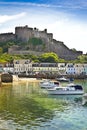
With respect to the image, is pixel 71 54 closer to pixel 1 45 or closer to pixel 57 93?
pixel 1 45

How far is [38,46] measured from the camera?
117 metres

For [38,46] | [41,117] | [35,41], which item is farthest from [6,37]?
[41,117]

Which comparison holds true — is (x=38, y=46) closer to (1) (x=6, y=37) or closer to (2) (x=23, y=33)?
(2) (x=23, y=33)

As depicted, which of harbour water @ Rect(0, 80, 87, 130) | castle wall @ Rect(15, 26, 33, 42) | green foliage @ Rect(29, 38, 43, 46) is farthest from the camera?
castle wall @ Rect(15, 26, 33, 42)

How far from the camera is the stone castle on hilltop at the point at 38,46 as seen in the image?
116 metres

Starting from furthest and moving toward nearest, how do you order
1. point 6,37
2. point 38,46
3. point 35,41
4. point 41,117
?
point 6,37 < point 38,46 < point 35,41 < point 41,117

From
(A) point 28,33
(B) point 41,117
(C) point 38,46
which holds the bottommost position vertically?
(C) point 38,46

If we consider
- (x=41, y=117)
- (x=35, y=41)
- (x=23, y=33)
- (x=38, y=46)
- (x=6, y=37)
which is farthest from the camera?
(x=6, y=37)

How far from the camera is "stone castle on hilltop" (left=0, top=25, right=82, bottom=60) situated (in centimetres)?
11575

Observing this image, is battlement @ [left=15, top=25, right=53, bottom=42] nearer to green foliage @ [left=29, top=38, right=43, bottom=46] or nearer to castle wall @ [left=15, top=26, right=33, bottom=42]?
castle wall @ [left=15, top=26, right=33, bottom=42]

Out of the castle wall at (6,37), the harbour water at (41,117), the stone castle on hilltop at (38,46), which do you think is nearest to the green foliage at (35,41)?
the stone castle on hilltop at (38,46)

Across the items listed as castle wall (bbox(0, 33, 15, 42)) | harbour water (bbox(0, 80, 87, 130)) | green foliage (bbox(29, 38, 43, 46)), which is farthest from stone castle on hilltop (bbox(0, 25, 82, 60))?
harbour water (bbox(0, 80, 87, 130))

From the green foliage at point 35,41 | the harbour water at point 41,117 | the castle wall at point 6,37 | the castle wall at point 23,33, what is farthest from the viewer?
the castle wall at point 6,37

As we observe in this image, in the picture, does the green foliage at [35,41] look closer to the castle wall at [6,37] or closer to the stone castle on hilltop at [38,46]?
the stone castle on hilltop at [38,46]
